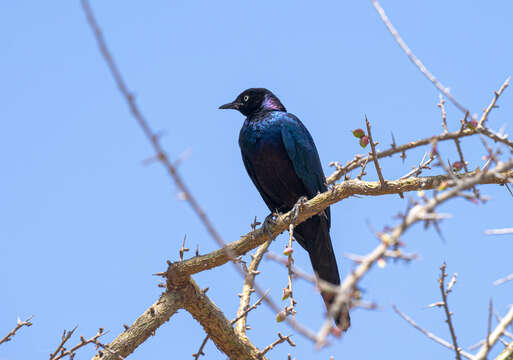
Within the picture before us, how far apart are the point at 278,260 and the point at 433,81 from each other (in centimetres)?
127

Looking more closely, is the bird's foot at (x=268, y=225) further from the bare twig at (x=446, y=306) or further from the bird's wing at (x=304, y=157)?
the bare twig at (x=446, y=306)

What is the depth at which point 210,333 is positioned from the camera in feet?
13.9

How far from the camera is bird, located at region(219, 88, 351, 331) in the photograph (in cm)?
554

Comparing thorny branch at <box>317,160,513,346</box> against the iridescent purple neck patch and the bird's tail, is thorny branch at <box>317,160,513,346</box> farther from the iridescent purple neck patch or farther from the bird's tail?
the iridescent purple neck patch

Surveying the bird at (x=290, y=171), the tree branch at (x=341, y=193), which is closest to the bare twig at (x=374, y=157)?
the tree branch at (x=341, y=193)

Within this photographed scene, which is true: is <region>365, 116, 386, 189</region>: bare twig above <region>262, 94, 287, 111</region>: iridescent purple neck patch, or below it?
below

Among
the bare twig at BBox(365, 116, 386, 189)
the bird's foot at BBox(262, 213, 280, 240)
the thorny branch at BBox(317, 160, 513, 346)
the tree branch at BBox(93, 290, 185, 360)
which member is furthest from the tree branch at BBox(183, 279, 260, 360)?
the thorny branch at BBox(317, 160, 513, 346)

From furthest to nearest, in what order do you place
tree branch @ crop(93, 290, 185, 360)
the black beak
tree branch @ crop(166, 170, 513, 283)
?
the black beak → tree branch @ crop(166, 170, 513, 283) → tree branch @ crop(93, 290, 185, 360)

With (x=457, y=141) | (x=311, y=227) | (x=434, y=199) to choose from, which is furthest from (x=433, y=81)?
(x=311, y=227)

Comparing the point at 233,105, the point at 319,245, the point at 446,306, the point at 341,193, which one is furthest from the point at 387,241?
the point at 233,105

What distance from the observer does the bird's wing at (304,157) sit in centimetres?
565

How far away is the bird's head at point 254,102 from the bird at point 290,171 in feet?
1.47

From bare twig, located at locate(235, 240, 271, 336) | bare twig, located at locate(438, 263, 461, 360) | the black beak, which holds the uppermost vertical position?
the black beak

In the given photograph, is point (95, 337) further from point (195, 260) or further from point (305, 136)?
point (305, 136)
